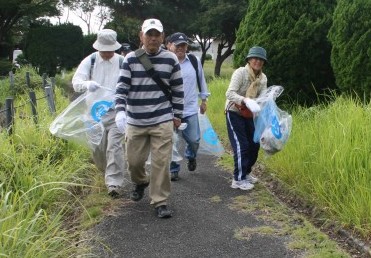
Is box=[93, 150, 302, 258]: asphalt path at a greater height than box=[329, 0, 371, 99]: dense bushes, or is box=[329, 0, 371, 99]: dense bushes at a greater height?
box=[329, 0, 371, 99]: dense bushes

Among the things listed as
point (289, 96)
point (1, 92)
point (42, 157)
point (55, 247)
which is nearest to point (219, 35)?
point (1, 92)

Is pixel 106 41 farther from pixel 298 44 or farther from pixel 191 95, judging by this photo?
pixel 298 44

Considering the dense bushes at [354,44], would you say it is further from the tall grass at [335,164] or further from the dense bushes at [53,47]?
the dense bushes at [53,47]

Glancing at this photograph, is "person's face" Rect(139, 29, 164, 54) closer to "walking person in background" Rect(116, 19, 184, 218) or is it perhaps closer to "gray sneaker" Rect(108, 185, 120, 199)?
"walking person in background" Rect(116, 19, 184, 218)

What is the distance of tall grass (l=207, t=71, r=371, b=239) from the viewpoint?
13.0ft

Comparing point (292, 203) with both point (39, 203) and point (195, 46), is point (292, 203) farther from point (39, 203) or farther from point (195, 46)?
point (195, 46)

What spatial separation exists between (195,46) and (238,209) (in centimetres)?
2818

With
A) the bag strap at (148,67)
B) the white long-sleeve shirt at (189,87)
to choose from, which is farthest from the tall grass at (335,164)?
the bag strap at (148,67)

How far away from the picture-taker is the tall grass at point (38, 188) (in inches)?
121

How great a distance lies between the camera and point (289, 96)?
314 inches

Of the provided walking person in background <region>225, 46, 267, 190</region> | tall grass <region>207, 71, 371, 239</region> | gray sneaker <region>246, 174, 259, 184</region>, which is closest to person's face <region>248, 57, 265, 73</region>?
walking person in background <region>225, 46, 267, 190</region>

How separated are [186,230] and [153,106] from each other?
1.18 m

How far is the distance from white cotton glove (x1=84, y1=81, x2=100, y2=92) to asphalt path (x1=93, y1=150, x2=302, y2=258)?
1233mm

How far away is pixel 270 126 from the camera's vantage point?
4.96m
